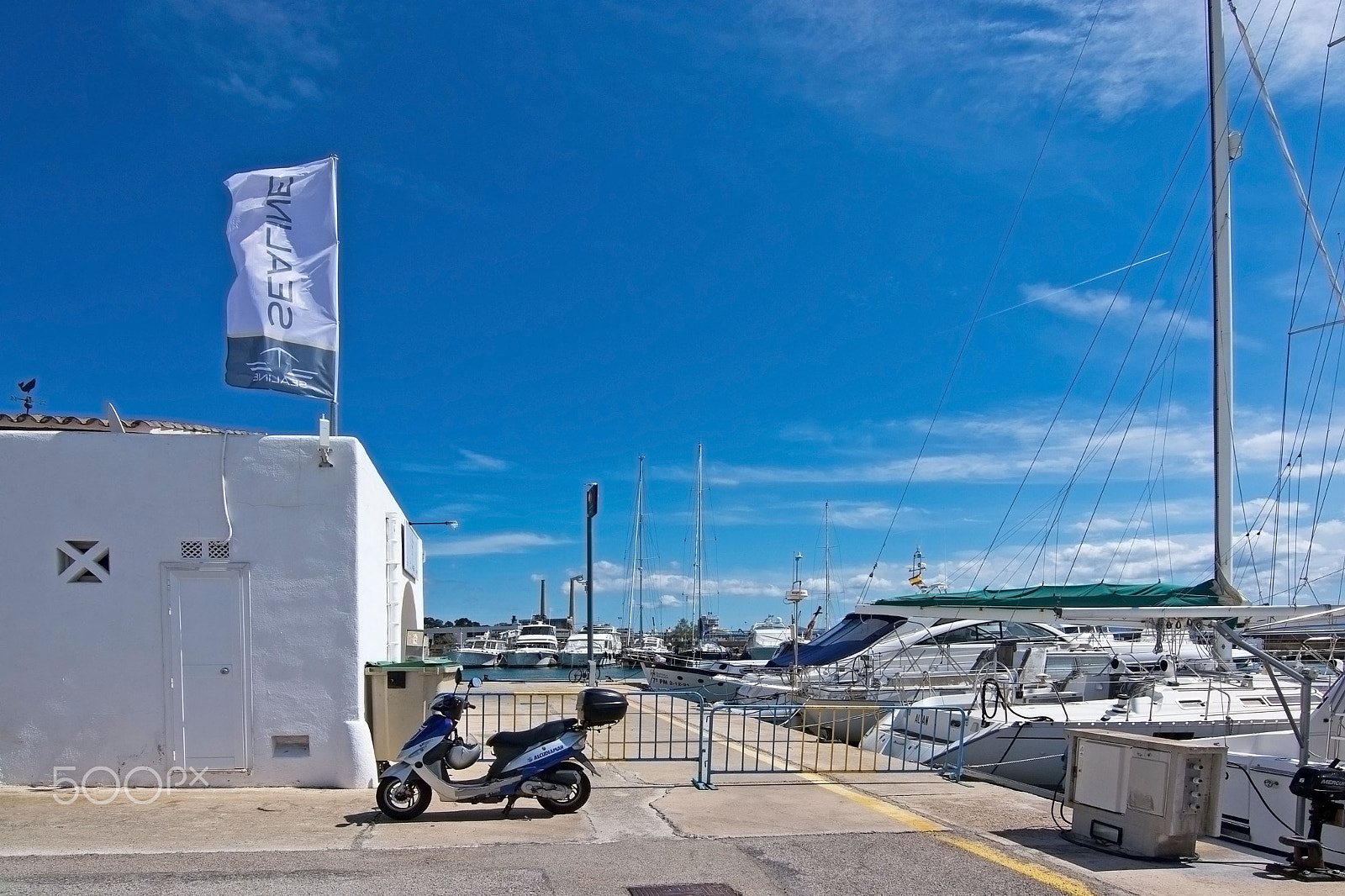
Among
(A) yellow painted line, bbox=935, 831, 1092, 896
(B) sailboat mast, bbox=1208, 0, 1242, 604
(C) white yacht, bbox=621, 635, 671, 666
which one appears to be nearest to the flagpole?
(A) yellow painted line, bbox=935, 831, 1092, 896

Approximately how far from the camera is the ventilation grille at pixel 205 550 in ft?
30.4

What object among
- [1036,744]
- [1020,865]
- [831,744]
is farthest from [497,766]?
[1036,744]

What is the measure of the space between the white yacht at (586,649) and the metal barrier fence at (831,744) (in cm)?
3780

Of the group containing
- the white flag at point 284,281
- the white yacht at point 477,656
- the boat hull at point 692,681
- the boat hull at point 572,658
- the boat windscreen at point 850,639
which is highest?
the white flag at point 284,281

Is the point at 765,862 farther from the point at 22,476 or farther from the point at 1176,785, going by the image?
the point at 22,476

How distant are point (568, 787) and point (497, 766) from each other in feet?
2.12

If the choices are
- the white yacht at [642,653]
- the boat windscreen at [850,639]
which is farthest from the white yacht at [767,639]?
the boat windscreen at [850,639]

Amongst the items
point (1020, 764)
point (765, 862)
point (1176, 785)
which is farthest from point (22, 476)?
point (1020, 764)

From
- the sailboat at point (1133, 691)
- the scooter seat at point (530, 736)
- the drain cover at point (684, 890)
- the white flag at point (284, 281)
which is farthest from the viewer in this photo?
the sailboat at point (1133, 691)

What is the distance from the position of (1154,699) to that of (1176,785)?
1065 centimetres

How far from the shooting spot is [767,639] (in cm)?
6406

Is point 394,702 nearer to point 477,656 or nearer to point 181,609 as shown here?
point 181,609

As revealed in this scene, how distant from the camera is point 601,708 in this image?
29.0 feet

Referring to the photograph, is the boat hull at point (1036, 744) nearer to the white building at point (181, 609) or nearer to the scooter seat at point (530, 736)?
the scooter seat at point (530, 736)
